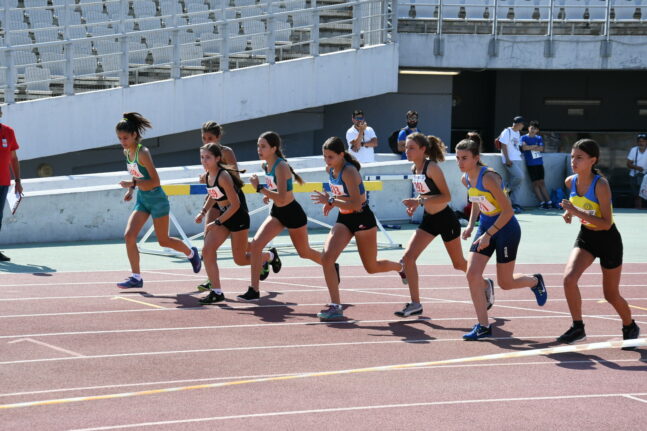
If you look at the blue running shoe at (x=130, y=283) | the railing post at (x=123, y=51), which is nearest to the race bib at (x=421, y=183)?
the blue running shoe at (x=130, y=283)

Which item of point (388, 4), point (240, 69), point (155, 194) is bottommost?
point (155, 194)

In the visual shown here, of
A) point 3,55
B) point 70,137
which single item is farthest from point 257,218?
point 3,55

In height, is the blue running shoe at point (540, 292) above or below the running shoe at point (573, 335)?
above

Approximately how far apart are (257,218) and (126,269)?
466 cm

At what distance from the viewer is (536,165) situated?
22.3 meters

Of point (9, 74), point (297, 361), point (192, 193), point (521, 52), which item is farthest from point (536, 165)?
point (297, 361)

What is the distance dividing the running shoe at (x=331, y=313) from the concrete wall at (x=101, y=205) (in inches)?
278

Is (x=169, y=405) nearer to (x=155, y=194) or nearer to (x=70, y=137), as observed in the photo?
(x=155, y=194)

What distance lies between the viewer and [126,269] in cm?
1296

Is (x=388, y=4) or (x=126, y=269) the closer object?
(x=126, y=269)

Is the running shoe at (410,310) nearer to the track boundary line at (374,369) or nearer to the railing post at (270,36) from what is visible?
the track boundary line at (374,369)

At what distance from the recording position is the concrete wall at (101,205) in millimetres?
15156

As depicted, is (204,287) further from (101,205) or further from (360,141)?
(360,141)

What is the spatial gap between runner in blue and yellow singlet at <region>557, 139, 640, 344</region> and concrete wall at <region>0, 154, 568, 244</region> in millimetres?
8876
